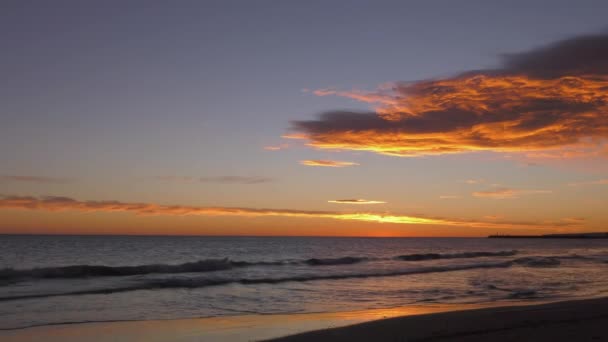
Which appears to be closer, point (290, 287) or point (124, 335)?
point (124, 335)

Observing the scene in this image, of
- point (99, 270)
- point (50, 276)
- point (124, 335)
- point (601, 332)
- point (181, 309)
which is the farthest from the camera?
point (99, 270)

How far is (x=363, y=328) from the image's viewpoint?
12.9 meters

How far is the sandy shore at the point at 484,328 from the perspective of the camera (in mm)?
10859

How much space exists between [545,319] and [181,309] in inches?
445

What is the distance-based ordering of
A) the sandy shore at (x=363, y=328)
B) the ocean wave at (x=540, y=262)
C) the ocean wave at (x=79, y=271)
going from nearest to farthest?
the sandy shore at (x=363, y=328)
the ocean wave at (x=79, y=271)
the ocean wave at (x=540, y=262)

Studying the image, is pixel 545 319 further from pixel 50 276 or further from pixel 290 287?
pixel 50 276

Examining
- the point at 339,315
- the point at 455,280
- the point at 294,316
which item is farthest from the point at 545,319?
the point at 455,280

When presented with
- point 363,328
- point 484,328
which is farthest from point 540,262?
point 363,328

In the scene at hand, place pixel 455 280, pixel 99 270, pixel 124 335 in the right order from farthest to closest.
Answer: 1. pixel 99 270
2. pixel 455 280
3. pixel 124 335

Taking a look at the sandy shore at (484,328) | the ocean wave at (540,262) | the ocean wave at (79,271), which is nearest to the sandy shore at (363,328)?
the sandy shore at (484,328)

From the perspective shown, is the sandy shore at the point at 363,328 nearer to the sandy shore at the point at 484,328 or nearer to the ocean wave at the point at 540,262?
the sandy shore at the point at 484,328

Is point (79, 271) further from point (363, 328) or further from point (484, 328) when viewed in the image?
point (484, 328)

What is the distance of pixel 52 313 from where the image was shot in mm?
16250

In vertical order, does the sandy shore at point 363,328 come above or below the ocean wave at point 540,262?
above
